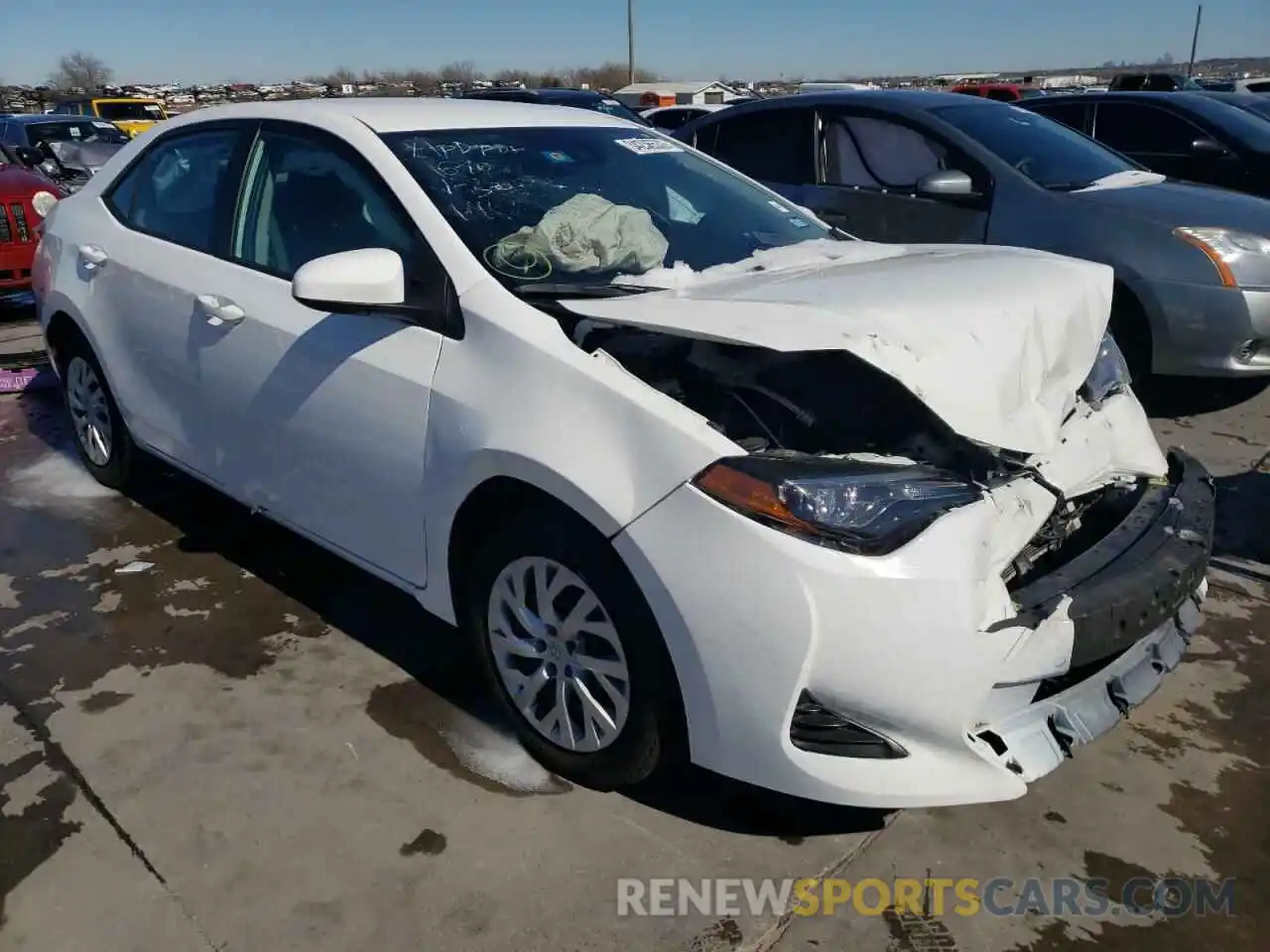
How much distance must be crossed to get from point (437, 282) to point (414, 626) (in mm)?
1294

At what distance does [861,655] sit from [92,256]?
3492 mm

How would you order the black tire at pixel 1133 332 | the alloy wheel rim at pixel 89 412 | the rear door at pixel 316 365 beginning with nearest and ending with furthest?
the rear door at pixel 316 365 → the alloy wheel rim at pixel 89 412 → the black tire at pixel 1133 332

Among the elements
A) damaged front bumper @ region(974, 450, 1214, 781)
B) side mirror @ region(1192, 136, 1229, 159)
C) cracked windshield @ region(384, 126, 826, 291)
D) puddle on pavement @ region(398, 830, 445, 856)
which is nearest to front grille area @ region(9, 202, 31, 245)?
cracked windshield @ region(384, 126, 826, 291)

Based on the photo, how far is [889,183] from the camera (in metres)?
5.95

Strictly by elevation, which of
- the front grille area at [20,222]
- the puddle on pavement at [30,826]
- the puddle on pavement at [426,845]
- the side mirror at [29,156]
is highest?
the side mirror at [29,156]

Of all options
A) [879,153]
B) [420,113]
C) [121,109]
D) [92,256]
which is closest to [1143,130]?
[879,153]

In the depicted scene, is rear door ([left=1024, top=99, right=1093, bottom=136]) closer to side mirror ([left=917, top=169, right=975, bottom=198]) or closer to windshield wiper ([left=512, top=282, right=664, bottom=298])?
side mirror ([left=917, top=169, right=975, bottom=198])

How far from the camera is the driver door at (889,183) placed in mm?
5590

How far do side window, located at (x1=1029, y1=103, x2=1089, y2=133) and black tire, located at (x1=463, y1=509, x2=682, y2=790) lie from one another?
22.8 ft

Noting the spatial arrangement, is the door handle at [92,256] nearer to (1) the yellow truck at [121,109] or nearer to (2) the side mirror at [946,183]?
(2) the side mirror at [946,183]

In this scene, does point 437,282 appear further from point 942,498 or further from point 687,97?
point 687,97

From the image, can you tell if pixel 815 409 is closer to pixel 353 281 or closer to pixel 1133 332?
pixel 353 281

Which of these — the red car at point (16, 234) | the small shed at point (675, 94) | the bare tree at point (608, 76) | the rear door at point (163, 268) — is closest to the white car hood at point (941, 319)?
the rear door at point (163, 268)

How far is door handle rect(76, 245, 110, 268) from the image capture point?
401 centimetres
